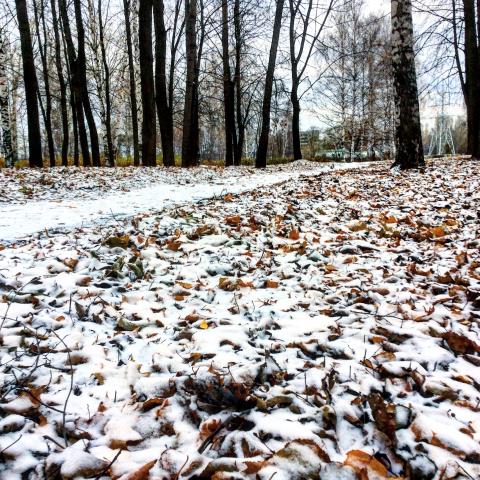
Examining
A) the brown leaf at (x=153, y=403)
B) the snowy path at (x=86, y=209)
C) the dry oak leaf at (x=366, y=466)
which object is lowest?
the dry oak leaf at (x=366, y=466)

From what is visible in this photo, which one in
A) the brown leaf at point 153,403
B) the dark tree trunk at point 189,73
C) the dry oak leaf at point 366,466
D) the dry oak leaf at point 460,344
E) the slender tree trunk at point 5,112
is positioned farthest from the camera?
the dark tree trunk at point 189,73

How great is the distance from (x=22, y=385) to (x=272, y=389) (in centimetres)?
108

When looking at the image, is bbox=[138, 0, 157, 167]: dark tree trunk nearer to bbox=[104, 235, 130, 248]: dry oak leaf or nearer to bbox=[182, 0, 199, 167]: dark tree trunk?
bbox=[182, 0, 199, 167]: dark tree trunk

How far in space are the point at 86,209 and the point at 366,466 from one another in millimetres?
5541

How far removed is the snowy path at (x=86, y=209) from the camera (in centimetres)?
471

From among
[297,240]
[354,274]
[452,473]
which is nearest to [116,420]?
[452,473]

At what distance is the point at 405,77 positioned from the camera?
7.34 m

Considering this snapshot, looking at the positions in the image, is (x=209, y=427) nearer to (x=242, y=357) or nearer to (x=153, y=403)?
(x=153, y=403)

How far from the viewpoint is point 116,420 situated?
1482mm

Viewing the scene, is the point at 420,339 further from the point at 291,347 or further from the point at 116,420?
the point at 116,420

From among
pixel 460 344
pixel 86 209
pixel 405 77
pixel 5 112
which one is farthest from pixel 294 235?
pixel 5 112

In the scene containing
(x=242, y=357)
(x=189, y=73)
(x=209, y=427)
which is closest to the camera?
(x=209, y=427)

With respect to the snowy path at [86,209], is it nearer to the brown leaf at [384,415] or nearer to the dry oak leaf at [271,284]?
the dry oak leaf at [271,284]

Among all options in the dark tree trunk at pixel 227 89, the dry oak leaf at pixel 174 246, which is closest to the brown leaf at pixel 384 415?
the dry oak leaf at pixel 174 246
